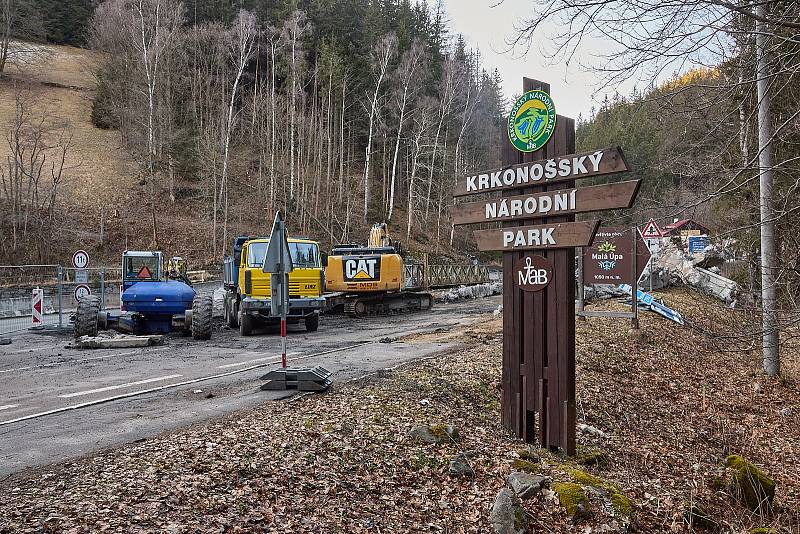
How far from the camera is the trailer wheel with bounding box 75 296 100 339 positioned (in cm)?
1566

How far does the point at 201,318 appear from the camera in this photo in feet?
51.9

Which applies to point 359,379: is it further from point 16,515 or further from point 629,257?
point 629,257

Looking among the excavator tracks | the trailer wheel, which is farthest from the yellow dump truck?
the excavator tracks

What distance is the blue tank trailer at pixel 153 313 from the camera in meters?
15.8

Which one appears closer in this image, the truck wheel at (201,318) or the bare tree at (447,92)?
the truck wheel at (201,318)

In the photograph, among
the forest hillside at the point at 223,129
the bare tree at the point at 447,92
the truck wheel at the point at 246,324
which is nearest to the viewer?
the truck wheel at the point at 246,324

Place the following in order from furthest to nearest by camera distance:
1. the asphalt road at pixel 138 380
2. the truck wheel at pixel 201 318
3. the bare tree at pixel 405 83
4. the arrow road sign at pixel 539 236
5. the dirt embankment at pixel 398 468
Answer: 1. the bare tree at pixel 405 83
2. the truck wheel at pixel 201 318
3. the asphalt road at pixel 138 380
4. the arrow road sign at pixel 539 236
5. the dirt embankment at pixel 398 468

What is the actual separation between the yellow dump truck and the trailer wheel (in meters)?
3.85

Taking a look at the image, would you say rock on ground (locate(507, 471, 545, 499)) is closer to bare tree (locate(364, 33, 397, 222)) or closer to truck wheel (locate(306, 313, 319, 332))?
truck wheel (locate(306, 313, 319, 332))

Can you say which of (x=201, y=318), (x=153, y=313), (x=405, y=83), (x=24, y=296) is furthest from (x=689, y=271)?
(x=24, y=296)

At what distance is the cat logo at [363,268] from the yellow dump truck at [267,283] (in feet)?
15.5

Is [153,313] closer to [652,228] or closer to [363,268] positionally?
[363,268]

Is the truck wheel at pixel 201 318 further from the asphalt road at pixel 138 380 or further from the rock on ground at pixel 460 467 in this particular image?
the rock on ground at pixel 460 467

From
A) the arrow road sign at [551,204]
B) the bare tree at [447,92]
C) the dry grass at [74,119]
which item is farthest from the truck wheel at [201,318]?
the bare tree at [447,92]
